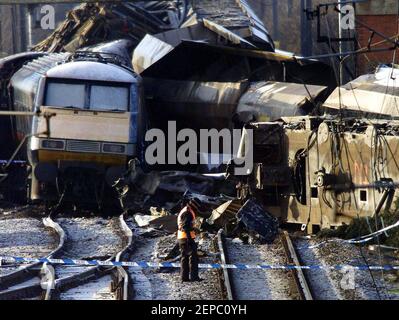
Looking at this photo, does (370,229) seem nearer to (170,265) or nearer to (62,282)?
(170,265)

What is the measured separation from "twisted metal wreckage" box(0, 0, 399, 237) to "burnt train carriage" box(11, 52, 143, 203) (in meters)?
0.72

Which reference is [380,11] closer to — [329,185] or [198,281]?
[329,185]

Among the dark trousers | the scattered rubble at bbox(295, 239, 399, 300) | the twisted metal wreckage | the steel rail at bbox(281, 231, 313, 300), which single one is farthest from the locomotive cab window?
the dark trousers

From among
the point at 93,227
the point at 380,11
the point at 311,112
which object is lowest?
the point at 93,227

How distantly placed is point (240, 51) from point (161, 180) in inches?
236

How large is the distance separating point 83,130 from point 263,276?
8.27m

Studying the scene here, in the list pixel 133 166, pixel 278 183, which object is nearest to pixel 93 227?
pixel 133 166

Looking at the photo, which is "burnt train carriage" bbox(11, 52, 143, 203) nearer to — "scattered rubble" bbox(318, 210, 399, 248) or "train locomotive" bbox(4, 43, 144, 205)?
"train locomotive" bbox(4, 43, 144, 205)

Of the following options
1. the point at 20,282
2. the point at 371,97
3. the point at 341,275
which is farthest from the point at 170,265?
the point at 371,97

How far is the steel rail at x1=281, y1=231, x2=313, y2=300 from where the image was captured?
41.5 feet

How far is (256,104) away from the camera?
23.7 m

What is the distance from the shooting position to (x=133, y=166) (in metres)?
21.1

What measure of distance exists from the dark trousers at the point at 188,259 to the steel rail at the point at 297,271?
1.33m

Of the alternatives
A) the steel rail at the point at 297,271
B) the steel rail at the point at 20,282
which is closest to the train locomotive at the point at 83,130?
the steel rail at the point at 297,271
